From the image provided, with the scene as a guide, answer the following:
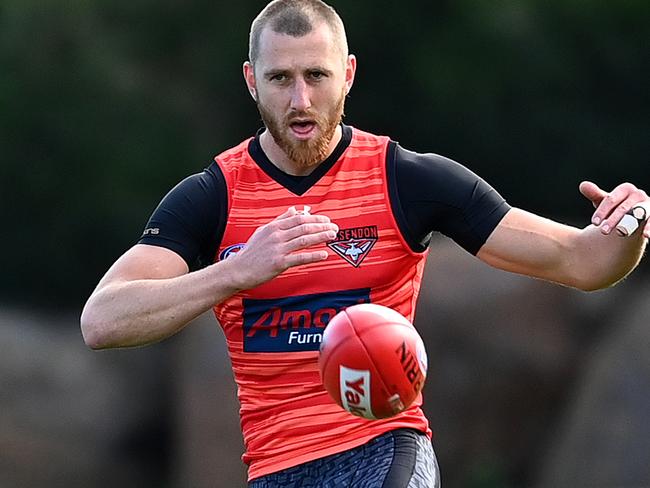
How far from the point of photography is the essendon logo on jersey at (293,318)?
19.3 feet

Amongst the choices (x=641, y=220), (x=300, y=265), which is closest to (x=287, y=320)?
(x=300, y=265)

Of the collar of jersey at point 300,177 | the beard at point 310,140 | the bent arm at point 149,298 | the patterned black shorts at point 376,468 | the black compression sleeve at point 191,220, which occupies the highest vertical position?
the beard at point 310,140

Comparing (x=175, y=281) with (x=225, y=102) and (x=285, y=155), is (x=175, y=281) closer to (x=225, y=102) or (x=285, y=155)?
(x=285, y=155)

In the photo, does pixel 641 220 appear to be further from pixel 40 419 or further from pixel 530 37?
pixel 530 37

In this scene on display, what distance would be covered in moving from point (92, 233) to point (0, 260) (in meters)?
0.88

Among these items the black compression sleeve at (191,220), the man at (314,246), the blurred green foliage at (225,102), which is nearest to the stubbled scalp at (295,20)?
the man at (314,246)

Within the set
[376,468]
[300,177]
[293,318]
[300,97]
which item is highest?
[300,97]

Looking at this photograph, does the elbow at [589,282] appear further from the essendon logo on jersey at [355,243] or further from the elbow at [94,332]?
the elbow at [94,332]

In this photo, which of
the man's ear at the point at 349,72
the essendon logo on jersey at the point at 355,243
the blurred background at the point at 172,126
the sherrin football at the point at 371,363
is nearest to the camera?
the sherrin football at the point at 371,363

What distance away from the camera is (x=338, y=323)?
216 inches

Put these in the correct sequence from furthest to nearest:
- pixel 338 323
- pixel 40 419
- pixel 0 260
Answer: pixel 0 260 → pixel 40 419 → pixel 338 323

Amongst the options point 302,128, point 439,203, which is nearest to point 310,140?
point 302,128

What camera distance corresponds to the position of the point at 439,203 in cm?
603

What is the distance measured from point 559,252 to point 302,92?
116cm
